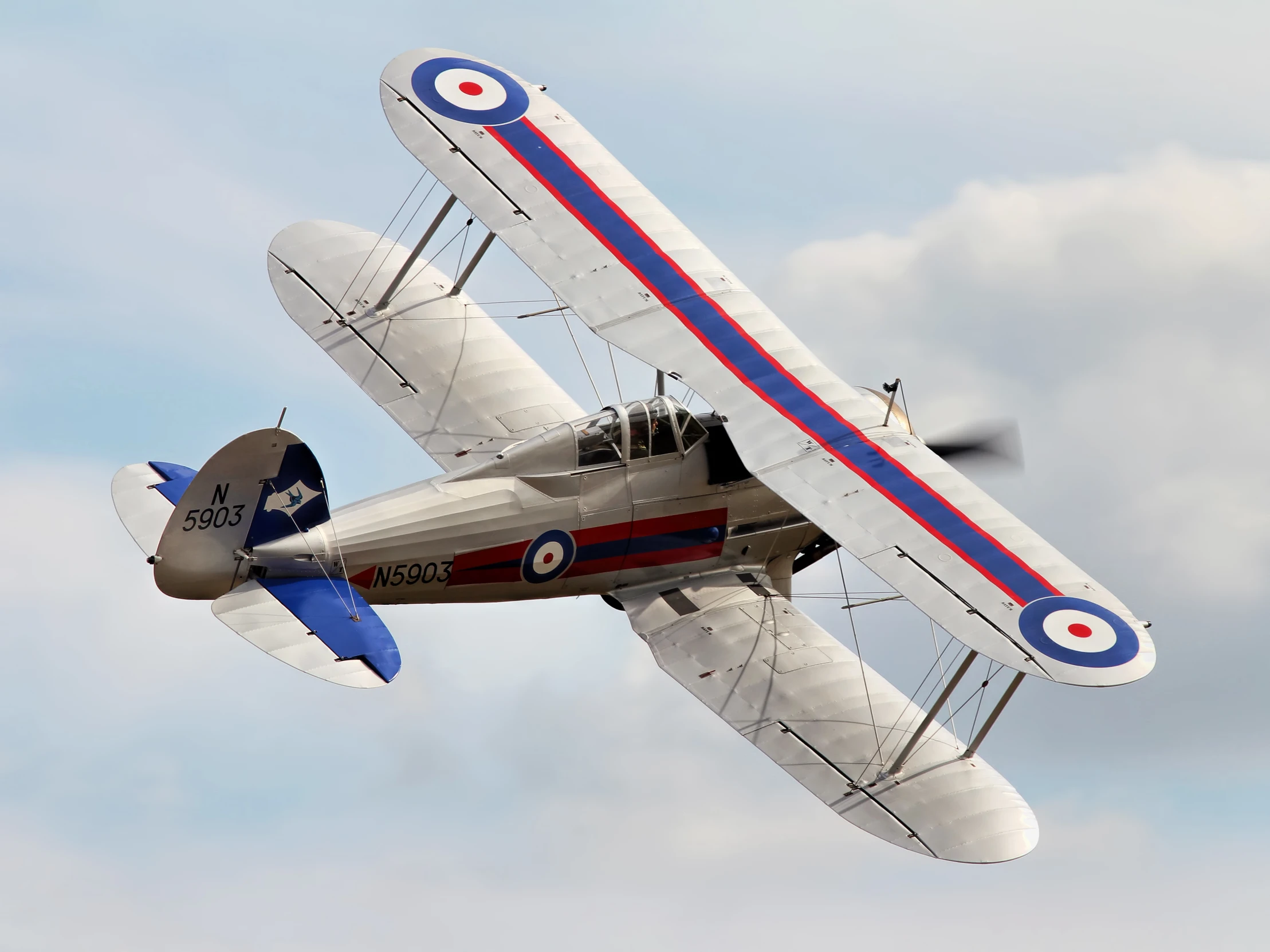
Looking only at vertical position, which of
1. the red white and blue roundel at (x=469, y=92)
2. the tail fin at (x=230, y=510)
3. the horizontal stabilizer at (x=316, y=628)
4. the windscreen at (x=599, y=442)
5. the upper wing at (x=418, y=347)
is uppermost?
the red white and blue roundel at (x=469, y=92)

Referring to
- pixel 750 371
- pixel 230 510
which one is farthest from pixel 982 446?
pixel 230 510

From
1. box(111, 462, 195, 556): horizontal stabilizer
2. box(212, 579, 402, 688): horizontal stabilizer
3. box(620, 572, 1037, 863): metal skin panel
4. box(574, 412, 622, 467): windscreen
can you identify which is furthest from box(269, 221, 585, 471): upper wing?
box(212, 579, 402, 688): horizontal stabilizer

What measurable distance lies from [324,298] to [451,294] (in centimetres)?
123

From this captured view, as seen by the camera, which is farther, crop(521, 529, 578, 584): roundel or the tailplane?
crop(521, 529, 578, 584): roundel

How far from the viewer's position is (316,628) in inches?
605

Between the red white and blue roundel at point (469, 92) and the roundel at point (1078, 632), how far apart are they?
290 inches

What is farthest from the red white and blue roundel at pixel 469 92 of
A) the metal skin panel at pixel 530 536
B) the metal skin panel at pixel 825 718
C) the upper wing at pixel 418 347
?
the metal skin panel at pixel 825 718

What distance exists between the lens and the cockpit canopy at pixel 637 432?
56.6 feet

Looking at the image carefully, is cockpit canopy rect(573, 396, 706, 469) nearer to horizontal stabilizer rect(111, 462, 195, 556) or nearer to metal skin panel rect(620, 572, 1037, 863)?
metal skin panel rect(620, 572, 1037, 863)

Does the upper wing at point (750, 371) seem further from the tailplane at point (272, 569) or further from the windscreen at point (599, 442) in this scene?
the tailplane at point (272, 569)

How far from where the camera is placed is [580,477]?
677 inches

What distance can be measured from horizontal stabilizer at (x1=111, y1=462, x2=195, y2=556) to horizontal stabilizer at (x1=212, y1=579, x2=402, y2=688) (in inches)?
34.9

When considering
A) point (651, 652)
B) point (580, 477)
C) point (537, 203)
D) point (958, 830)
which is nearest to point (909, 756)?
point (958, 830)

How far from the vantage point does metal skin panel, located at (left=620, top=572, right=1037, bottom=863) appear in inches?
626
